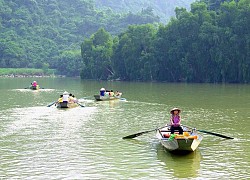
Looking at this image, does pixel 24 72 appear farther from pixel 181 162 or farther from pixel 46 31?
pixel 181 162

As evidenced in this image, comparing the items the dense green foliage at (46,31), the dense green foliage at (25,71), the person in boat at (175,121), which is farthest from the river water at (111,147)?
the dense green foliage at (46,31)

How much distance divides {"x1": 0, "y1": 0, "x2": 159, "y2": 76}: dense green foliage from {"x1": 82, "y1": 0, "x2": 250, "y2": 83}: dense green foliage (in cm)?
Answer: 5192

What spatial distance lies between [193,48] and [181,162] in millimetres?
61063

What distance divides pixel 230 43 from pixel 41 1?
144057mm

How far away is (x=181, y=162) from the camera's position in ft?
51.1

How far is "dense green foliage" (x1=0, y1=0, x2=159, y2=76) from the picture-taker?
147000mm

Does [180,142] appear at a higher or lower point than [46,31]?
lower

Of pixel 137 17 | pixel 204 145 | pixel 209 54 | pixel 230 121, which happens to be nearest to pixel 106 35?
pixel 209 54

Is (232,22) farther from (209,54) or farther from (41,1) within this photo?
(41,1)

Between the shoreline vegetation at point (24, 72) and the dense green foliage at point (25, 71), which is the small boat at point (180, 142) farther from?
the dense green foliage at point (25, 71)

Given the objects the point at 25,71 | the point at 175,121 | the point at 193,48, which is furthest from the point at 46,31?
the point at 175,121

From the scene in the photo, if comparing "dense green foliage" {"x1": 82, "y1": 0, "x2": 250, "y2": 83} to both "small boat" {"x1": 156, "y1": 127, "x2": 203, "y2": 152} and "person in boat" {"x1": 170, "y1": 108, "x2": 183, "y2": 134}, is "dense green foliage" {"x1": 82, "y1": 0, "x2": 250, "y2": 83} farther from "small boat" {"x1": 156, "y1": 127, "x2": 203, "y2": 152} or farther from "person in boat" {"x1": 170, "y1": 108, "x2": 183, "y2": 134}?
"small boat" {"x1": 156, "y1": 127, "x2": 203, "y2": 152}

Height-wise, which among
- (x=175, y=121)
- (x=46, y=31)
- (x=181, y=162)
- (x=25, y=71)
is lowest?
(x=181, y=162)

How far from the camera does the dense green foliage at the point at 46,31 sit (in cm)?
14700
